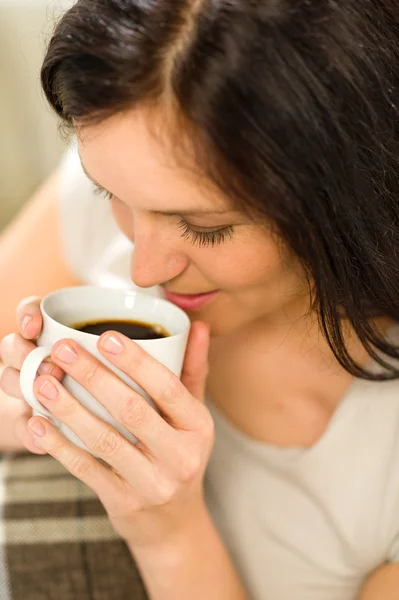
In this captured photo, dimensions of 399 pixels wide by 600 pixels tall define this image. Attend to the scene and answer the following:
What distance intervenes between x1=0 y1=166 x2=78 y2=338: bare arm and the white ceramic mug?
0.41 meters

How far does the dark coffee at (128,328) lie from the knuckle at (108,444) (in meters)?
0.12

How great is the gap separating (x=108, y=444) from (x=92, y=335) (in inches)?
4.8

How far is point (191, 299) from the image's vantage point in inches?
34.6

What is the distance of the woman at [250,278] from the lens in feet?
2.10

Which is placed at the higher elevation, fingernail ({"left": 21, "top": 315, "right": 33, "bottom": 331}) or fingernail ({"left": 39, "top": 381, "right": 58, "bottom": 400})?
fingernail ({"left": 39, "top": 381, "right": 58, "bottom": 400})

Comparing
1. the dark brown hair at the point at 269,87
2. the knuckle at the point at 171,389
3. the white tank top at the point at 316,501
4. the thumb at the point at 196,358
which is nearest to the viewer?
the dark brown hair at the point at 269,87

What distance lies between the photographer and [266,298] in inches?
34.4

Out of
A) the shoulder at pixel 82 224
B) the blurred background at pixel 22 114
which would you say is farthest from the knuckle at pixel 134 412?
the blurred background at pixel 22 114

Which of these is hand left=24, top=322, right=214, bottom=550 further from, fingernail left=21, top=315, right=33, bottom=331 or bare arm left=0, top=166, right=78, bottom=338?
bare arm left=0, top=166, right=78, bottom=338

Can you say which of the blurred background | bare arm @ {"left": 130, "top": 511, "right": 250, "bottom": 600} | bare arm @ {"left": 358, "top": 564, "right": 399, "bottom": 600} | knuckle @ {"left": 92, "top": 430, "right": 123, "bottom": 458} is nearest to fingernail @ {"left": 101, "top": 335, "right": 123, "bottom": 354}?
knuckle @ {"left": 92, "top": 430, "right": 123, "bottom": 458}

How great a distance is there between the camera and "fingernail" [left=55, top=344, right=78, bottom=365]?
692 millimetres

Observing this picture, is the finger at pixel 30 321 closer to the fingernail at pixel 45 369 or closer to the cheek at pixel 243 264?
the fingernail at pixel 45 369

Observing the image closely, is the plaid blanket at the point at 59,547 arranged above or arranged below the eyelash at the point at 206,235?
below

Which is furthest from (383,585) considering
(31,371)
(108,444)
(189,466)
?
(31,371)
